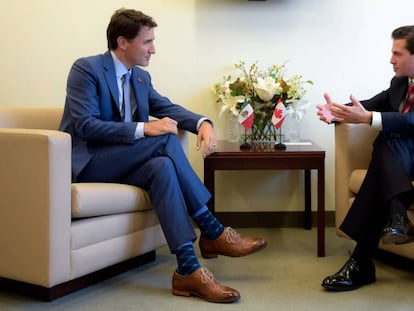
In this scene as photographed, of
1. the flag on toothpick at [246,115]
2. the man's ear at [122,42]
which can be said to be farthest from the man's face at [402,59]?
the man's ear at [122,42]

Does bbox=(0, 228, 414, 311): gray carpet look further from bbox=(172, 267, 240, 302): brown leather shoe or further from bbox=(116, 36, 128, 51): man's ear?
bbox=(116, 36, 128, 51): man's ear

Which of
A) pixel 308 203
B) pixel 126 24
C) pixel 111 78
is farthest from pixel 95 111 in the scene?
pixel 308 203

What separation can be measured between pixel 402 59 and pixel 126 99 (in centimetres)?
131

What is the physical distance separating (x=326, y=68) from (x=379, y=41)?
358mm

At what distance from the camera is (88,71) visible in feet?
8.50

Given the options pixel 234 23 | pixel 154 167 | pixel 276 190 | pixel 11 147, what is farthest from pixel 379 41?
pixel 11 147

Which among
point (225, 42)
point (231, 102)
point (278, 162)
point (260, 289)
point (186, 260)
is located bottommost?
point (260, 289)

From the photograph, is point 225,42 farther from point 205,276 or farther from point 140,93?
point 205,276

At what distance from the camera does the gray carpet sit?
220 cm

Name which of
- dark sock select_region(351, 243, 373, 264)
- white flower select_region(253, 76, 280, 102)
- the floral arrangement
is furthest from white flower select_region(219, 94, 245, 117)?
dark sock select_region(351, 243, 373, 264)

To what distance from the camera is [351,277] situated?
2389mm

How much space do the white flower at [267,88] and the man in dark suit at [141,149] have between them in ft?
1.66

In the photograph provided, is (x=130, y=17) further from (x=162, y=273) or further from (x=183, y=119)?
(x=162, y=273)

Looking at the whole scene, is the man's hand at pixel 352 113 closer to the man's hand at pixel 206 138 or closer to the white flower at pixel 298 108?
the man's hand at pixel 206 138
